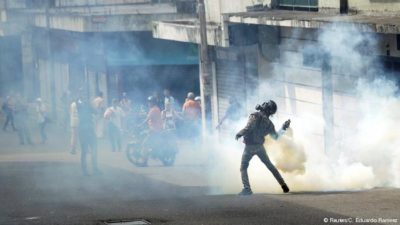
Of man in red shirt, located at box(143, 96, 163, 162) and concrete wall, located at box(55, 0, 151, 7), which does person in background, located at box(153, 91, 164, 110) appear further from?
concrete wall, located at box(55, 0, 151, 7)

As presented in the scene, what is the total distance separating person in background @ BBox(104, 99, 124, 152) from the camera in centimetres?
2494

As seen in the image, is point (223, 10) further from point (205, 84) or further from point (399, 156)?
point (399, 156)

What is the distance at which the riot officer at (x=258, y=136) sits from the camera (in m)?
15.0

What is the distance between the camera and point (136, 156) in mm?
22156

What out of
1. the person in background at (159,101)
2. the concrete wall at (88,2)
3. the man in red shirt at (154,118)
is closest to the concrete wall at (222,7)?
the person in background at (159,101)

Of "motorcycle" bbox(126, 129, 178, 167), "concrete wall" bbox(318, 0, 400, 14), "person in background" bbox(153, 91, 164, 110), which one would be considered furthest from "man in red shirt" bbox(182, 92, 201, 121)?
"concrete wall" bbox(318, 0, 400, 14)

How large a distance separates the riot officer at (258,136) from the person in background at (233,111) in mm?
7988

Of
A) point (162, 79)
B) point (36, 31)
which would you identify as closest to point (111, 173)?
point (162, 79)

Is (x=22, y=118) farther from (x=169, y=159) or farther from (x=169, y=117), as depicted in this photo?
(x=169, y=159)

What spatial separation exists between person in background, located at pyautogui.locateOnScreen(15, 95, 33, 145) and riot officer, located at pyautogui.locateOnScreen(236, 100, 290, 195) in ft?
46.5

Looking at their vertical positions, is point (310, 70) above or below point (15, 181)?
above

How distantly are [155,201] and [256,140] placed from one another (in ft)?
5.94

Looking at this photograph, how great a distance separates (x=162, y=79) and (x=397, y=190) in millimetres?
18078

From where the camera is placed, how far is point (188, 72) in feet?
105
